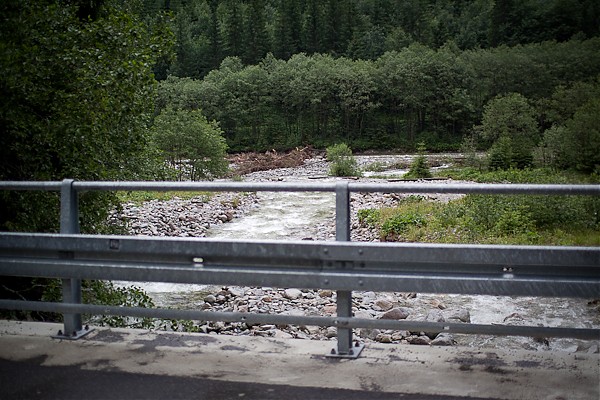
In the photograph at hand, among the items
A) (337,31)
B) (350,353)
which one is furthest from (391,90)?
(350,353)

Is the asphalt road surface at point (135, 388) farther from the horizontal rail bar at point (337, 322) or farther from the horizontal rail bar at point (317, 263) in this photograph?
the horizontal rail bar at point (317, 263)

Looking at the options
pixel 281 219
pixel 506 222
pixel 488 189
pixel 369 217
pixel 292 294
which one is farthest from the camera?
pixel 281 219

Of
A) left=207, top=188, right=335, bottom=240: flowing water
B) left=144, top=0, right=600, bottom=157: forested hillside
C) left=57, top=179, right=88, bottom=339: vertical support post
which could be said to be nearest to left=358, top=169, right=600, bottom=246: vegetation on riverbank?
left=207, top=188, right=335, bottom=240: flowing water

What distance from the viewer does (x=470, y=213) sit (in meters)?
23.8

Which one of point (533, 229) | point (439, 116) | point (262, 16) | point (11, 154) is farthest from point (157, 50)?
point (262, 16)

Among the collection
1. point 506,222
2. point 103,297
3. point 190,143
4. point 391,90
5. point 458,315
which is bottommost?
point 458,315

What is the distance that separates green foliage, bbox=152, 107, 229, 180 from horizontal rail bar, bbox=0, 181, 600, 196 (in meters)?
41.8

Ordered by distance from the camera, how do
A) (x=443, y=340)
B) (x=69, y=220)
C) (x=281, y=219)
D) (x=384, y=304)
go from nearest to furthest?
(x=69, y=220)
(x=443, y=340)
(x=384, y=304)
(x=281, y=219)

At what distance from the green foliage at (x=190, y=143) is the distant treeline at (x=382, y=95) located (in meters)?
45.4

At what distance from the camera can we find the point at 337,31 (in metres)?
146

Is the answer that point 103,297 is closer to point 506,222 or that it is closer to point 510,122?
point 506,222

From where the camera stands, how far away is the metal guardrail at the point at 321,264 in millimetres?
4102

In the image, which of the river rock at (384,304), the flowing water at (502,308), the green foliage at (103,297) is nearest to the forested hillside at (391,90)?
the flowing water at (502,308)

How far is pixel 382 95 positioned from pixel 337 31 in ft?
149
